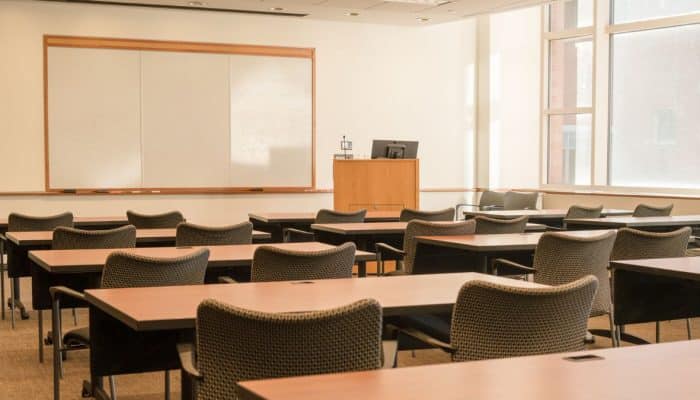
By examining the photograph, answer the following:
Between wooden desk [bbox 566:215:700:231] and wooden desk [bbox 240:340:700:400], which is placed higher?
wooden desk [bbox 240:340:700:400]

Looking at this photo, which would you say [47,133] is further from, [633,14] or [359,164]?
[633,14]

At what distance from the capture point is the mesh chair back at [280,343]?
2.38 m

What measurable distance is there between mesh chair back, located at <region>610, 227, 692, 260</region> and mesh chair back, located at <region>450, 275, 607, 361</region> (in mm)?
2654

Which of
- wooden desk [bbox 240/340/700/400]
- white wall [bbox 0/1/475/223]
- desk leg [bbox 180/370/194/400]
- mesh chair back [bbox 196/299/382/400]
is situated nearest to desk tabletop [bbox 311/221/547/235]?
desk leg [bbox 180/370/194/400]

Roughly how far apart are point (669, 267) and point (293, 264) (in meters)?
1.70

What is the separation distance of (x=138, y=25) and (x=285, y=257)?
798cm

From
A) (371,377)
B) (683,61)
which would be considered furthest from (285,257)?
(683,61)

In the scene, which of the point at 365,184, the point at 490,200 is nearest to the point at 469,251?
the point at 365,184

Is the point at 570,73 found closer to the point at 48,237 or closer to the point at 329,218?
the point at 329,218

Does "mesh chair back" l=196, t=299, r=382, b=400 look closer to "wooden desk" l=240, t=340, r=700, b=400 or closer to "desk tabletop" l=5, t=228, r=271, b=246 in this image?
"wooden desk" l=240, t=340, r=700, b=400

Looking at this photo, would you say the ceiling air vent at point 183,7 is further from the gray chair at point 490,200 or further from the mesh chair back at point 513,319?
the mesh chair back at point 513,319

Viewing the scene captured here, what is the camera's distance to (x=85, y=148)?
1122 cm

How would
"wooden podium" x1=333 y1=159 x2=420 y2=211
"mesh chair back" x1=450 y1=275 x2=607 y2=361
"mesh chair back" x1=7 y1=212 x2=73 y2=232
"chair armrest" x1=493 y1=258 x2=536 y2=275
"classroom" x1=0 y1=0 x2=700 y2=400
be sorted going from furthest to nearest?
"wooden podium" x1=333 y1=159 x2=420 y2=211
"mesh chair back" x1=7 y1=212 x2=73 y2=232
"chair armrest" x1=493 y1=258 x2=536 y2=275
"classroom" x1=0 y1=0 x2=700 y2=400
"mesh chair back" x1=450 y1=275 x2=607 y2=361

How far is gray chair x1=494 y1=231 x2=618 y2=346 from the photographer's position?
5043 millimetres
